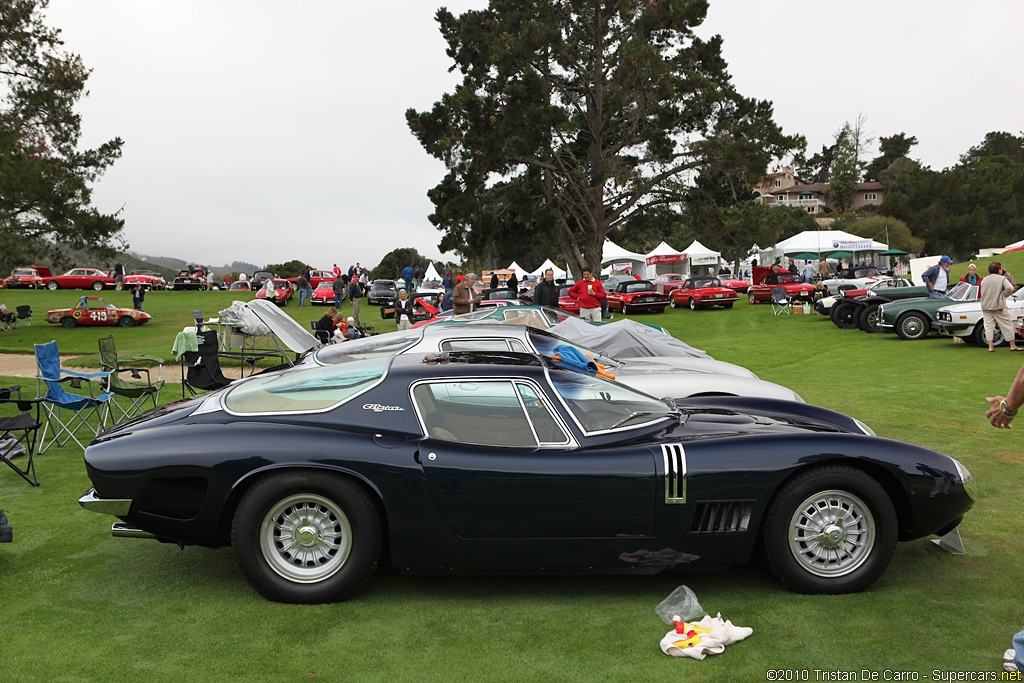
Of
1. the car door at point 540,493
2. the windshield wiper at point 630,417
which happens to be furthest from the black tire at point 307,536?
the windshield wiper at point 630,417

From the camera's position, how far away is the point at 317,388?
4.48 m

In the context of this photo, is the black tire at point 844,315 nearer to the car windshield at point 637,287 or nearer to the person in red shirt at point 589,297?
the person in red shirt at point 589,297

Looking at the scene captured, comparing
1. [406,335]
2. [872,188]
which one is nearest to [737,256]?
[406,335]

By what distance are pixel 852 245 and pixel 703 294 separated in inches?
458

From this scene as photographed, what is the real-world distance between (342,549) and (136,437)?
Answer: 1262 mm

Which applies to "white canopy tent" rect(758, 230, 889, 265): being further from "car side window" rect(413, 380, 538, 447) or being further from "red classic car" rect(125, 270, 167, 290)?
"car side window" rect(413, 380, 538, 447)

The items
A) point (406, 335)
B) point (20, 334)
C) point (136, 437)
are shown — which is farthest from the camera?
point (20, 334)

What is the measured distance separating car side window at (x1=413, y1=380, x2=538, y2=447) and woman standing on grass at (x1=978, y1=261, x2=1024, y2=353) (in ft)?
42.5

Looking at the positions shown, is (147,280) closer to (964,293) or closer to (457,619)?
(964,293)

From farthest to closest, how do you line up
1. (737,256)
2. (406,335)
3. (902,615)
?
(737,256) → (406,335) → (902,615)

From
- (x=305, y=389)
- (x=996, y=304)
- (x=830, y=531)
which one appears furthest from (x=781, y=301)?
(x=305, y=389)

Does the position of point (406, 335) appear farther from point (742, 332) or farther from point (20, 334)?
point (20, 334)

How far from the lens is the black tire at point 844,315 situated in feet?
68.6

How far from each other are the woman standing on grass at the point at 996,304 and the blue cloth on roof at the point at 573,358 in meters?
9.33
